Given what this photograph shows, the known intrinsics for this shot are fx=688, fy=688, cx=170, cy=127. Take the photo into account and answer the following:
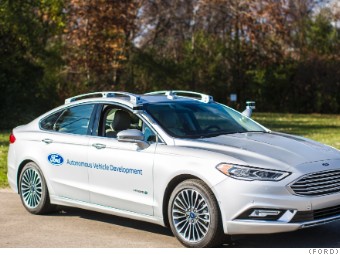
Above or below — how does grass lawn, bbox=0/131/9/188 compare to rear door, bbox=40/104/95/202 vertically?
below

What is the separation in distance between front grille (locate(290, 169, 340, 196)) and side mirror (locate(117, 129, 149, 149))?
176cm

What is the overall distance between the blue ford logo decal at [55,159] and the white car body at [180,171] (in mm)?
12

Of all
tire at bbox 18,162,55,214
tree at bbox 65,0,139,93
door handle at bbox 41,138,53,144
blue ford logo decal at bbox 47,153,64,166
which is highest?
tree at bbox 65,0,139,93

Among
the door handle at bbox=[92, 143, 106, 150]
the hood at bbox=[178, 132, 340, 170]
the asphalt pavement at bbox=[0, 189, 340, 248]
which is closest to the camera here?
the hood at bbox=[178, 132, 340, 170]

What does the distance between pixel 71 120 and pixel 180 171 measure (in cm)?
222

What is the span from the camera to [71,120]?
28.3ft

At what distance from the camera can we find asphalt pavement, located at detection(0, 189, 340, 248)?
23.4 ft

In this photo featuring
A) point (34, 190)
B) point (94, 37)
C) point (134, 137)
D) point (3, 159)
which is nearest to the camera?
point (134, 137)

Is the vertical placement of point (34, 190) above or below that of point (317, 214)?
below

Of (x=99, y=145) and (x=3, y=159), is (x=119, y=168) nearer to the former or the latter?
(x=99, y=145)

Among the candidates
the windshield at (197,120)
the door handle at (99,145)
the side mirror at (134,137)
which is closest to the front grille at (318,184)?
the windshield at (197,120)

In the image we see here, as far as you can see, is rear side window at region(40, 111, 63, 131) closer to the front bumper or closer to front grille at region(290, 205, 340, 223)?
the front bumper

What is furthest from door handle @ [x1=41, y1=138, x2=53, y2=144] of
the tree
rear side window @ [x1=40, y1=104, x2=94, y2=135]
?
the tree

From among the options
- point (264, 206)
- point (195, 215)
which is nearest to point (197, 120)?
point (195, 215)
